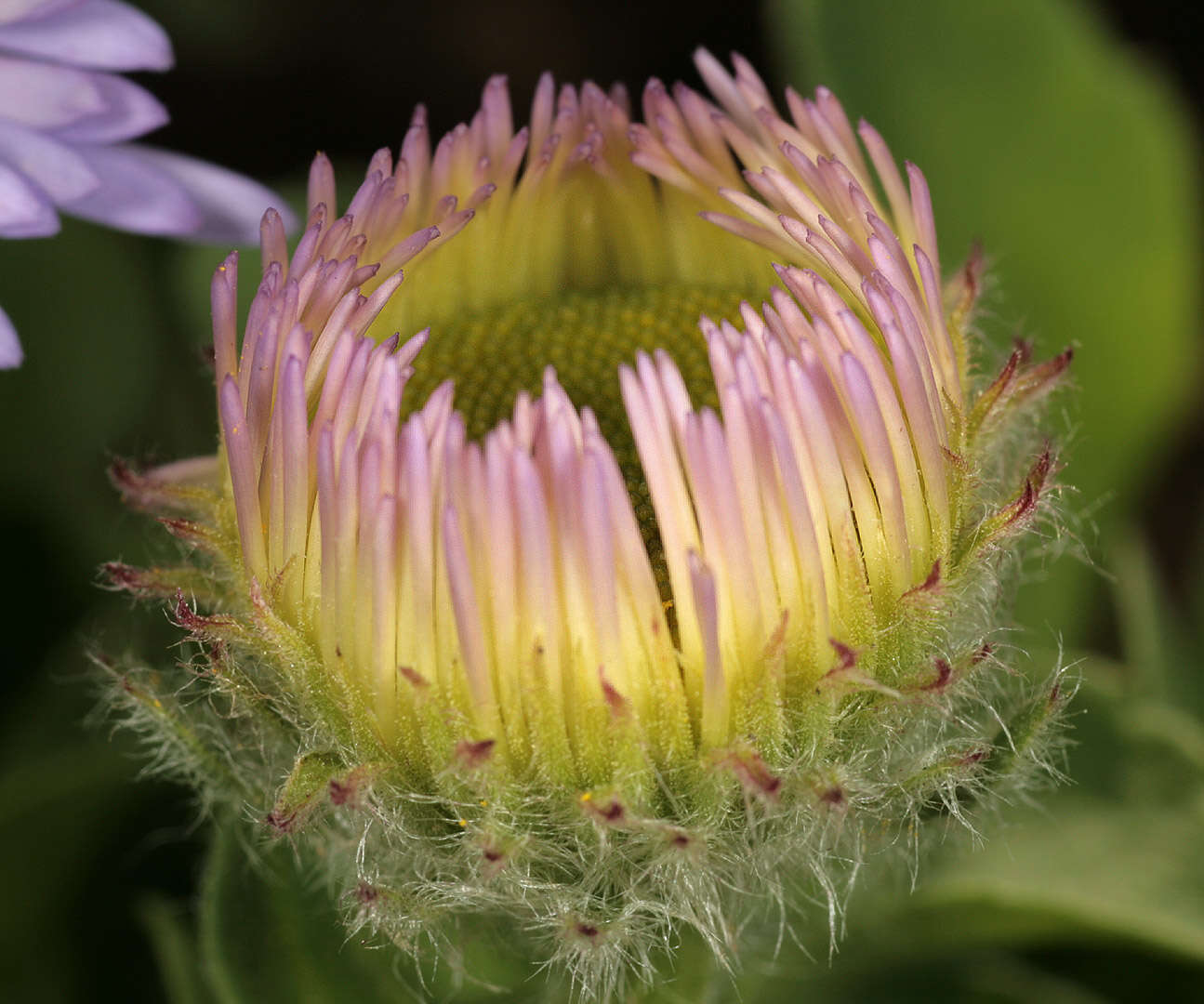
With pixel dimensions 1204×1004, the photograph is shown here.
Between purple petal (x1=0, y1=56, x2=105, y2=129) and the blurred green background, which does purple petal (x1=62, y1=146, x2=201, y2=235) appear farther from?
the blurred green background

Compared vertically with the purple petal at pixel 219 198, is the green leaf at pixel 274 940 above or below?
below

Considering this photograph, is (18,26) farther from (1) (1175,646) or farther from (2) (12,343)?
(1) (1175,646)

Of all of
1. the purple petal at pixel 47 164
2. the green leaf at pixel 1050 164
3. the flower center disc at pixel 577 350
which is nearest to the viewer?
the flower center disc at pixel 577 350

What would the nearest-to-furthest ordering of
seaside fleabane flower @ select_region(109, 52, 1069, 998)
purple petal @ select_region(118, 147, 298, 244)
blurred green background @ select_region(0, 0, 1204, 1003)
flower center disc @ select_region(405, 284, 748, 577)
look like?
seaside fleabane flower @ select_region(109, 52, 1069, 998) → flower center disc @ select_region(405, 284, 748, 577) → purple petal @ select_region(118, 147, 298, 244) → blurred green background @ select_region(0, 0, 1204, 1003)

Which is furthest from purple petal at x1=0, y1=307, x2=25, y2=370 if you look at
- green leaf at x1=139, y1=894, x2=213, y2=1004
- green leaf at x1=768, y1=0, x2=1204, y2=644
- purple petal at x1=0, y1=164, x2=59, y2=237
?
green leaf at x1=768, y1=0, x2=1204, y2=644

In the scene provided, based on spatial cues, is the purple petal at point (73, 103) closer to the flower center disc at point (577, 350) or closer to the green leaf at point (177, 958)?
the flower center disc at point (577, 350)

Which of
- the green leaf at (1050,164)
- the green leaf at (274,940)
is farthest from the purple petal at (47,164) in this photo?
the green leaf at (1050,164)

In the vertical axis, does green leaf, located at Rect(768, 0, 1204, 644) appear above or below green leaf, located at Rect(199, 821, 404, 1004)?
above
